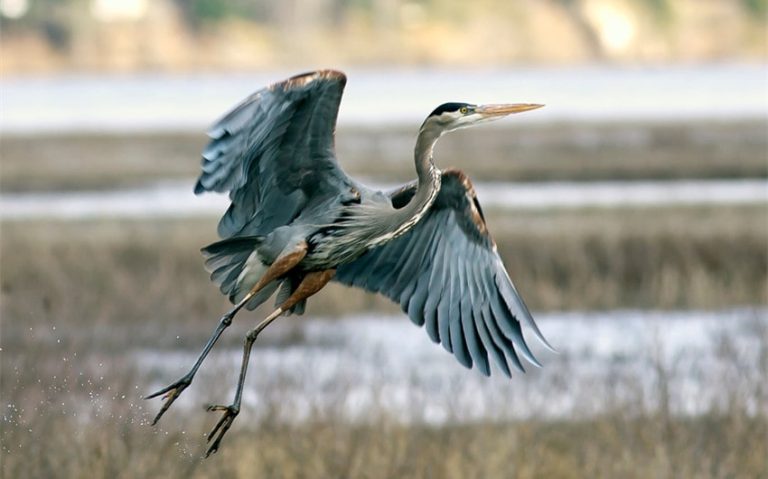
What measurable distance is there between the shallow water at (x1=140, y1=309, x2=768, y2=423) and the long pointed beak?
293 cm

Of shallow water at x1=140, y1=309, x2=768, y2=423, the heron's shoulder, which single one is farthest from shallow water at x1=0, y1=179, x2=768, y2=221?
the heron's shoulder

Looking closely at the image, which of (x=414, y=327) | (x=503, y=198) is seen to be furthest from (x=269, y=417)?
(x=503, y=198)

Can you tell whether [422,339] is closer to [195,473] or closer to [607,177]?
[195,473]

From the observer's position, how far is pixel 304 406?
933 cm

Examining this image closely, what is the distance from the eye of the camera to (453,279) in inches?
257

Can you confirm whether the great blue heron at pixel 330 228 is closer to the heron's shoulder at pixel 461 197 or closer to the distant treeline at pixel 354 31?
the heron's shoulder at pixel 461 197

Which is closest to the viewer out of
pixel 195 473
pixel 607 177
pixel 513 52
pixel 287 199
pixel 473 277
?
pixel 287 199

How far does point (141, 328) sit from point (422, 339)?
2.13 metres

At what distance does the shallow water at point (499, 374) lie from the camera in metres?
8.62

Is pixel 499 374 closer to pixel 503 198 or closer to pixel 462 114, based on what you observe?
pixel 462 114

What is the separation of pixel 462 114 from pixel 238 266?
108 cm

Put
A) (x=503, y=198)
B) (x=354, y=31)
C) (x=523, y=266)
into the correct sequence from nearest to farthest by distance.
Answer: (x=523, y=266), (x=503, y=198), (x=354, y=31)

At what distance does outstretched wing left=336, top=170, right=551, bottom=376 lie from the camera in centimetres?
629

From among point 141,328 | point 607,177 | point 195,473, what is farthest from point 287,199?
point 607,177
